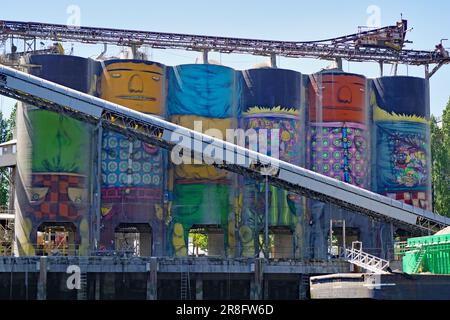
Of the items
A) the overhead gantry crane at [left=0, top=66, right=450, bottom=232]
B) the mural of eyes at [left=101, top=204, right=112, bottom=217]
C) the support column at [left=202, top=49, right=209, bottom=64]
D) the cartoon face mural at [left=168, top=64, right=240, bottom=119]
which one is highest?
the support column at [left=202, top=49, right=209, bottom=64]

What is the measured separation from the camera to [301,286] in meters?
64.9

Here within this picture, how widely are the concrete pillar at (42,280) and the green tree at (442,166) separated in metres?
61.0

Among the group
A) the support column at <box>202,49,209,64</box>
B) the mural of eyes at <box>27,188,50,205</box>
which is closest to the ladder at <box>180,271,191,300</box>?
the mural of eyes at <box>27,188,50,205</box>

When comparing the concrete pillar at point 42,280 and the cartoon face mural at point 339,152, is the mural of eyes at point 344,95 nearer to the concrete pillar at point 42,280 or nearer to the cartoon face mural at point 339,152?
the cartoon face mural at point 339,152

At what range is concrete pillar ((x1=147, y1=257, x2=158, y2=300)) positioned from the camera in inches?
2343

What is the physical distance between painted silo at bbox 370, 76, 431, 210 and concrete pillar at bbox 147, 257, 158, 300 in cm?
3122

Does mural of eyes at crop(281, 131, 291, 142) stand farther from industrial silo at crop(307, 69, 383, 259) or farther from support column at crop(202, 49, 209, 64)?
support column at crop(202, 49, 209, 64)

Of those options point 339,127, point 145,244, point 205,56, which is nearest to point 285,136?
point 339,127

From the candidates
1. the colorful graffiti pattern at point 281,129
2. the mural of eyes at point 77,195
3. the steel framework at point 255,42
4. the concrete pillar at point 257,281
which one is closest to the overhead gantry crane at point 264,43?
the steel framework at point 255,42

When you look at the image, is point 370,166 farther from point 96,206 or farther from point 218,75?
point 96,206

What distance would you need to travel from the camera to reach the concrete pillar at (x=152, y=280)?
195ft

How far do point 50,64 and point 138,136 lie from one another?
14.6 m
